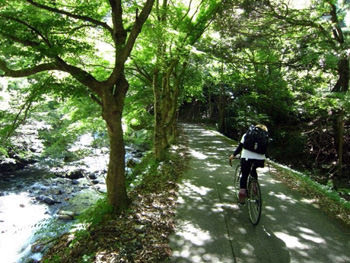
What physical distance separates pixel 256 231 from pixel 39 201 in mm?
8631

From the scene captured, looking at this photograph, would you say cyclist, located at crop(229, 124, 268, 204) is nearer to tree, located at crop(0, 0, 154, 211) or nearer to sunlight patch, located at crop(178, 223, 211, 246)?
sunlight patch, located at crop(178, 223, 211, 246)

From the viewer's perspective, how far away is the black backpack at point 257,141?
4755 mm

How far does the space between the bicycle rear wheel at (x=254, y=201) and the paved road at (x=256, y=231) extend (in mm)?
152

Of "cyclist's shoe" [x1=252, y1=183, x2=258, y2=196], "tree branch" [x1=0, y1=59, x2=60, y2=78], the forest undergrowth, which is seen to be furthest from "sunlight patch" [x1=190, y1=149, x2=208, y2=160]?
"tree branch" [x1=0, y1=59, x2=60, y2=78]

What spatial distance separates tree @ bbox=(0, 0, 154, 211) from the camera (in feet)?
13.0

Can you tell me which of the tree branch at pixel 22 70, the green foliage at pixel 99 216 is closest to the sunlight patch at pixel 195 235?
the green foliage at pixel 99 216

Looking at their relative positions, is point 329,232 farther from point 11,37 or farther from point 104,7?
point 104,7

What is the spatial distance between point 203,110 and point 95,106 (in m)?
27.5

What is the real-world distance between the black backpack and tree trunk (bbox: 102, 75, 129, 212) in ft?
8.39

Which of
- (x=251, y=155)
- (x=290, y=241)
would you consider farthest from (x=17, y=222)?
(x=290, y=241)

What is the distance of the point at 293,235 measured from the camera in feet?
14.1

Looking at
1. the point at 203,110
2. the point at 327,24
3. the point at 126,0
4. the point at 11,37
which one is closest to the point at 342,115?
the point at 327,24

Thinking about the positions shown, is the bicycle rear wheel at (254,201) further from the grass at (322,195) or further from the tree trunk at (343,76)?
the tree trunk at (343,76)

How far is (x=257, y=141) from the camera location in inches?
187
